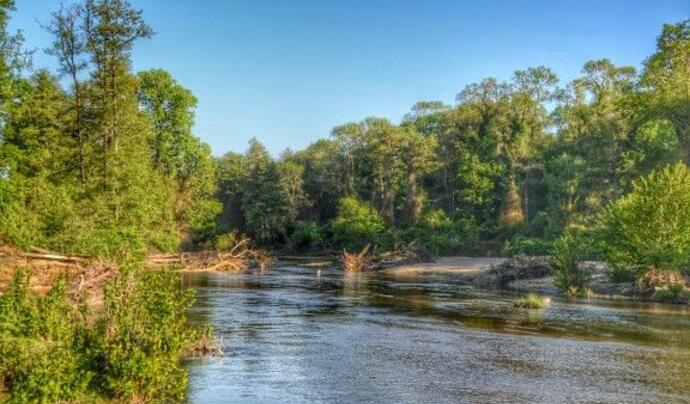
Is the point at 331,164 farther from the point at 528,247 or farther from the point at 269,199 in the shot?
the point at 528,247

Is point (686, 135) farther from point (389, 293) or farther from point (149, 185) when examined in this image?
point (149, 185)

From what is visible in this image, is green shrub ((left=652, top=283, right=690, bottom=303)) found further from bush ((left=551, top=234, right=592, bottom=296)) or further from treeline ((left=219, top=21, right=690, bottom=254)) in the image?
treeline ((left=219, top=21, right=690, bottom=254))

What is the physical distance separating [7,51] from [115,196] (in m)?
11.4

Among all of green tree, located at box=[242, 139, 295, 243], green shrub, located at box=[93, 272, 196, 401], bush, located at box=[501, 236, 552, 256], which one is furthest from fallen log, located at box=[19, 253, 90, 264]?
green tree, located at box=[242, 139, 295, 243]

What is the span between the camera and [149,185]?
53969 mm

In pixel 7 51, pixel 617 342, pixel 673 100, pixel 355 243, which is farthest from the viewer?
pixel 355 243

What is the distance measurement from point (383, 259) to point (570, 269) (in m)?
30.3

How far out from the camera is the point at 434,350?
28109mm

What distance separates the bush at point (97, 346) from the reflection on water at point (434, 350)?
2604 mm

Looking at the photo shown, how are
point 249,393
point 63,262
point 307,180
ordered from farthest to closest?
point 307,180, point 63,262, point 249,393

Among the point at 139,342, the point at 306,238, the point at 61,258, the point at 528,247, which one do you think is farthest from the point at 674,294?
the point at 306,238

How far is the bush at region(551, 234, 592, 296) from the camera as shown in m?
53.8

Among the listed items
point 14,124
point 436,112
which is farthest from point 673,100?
point 14,124

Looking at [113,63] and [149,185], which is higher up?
[113,63]
